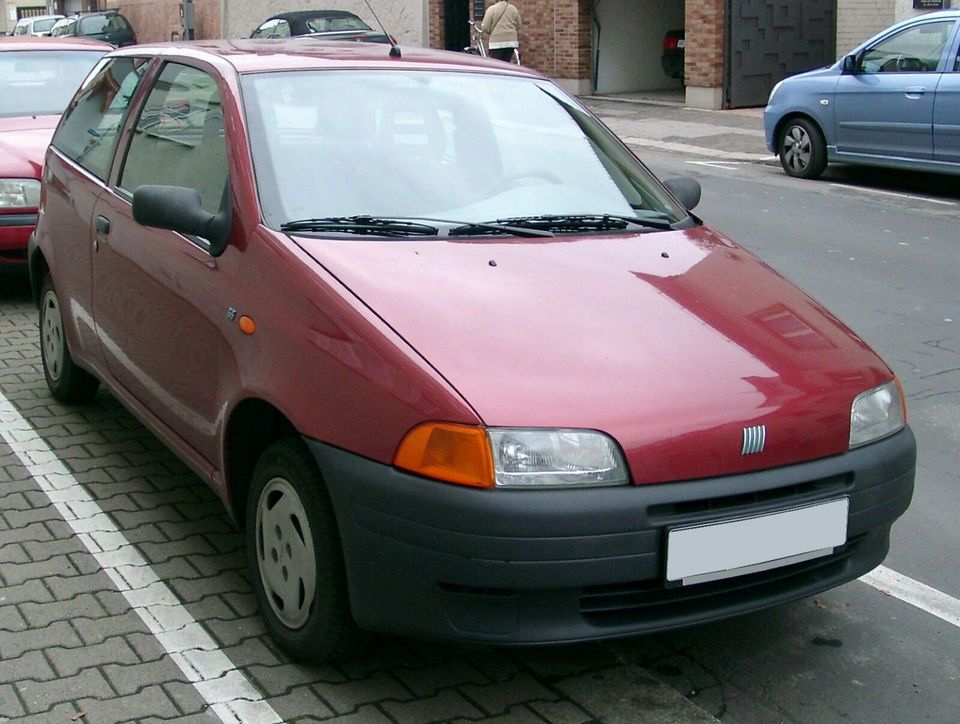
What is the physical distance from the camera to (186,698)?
3658 mm

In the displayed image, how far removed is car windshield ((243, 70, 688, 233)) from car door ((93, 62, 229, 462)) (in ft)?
0.78

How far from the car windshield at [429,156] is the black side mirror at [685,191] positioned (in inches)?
6.3

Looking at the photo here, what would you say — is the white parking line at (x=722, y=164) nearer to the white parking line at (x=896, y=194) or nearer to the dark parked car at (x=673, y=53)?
the white parking line at (x=896, y=194)

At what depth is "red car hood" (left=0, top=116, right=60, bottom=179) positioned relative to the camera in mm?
8270

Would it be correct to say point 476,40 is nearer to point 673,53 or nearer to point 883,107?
point 673,53

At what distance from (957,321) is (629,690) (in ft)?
16.4

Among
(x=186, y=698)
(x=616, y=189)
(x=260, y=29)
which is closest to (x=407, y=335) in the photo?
(x=186, y=698)

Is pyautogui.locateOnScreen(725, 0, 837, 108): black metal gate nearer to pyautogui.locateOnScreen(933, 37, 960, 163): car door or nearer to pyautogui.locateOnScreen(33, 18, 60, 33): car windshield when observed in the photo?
pyautogui.locateOnScreen(933, 37, 960, 163): car door

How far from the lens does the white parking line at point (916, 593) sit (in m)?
4.27

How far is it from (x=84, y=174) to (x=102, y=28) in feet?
104

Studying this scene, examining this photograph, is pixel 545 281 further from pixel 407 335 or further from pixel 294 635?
pixel 294 635

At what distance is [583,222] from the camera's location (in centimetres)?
449

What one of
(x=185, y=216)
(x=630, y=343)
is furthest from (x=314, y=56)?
(x=630, y=343)

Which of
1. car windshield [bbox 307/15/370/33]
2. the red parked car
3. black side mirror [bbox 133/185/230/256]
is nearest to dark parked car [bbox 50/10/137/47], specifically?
car windshield [bbox 307/15/370/33]
